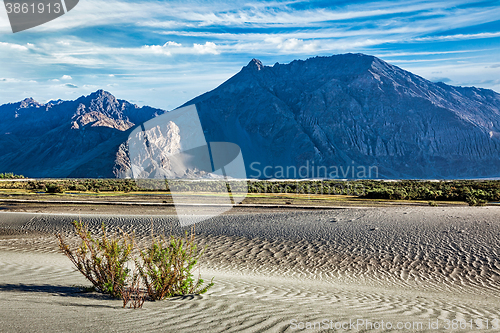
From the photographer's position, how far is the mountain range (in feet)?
355

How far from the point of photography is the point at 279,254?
11.3 m

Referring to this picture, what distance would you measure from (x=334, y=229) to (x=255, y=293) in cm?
795

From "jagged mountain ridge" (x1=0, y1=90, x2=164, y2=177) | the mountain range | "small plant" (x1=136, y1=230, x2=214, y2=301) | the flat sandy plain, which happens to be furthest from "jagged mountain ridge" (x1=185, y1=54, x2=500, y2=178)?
"small plant" (x1=136, y1=230, x2=214, y2=301)

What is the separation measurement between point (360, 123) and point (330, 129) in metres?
11.3

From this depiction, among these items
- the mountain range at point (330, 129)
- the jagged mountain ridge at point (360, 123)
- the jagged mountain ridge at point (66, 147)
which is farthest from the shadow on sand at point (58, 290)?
the jagged mountain ridge at point (360, 123)

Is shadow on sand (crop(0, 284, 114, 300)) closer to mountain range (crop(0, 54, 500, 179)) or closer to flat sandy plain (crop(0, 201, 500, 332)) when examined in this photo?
flat sandy plain (crop(0, 201, 500, 332))

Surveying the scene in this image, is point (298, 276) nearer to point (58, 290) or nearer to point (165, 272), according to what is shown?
point (165, 272)

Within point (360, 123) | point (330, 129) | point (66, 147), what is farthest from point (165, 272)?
point (66, 147)

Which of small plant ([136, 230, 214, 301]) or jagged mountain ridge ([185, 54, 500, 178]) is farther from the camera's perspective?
jagged mountain ridge ([185, 54, 500, 178])

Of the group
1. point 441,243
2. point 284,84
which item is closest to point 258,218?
point 441,243

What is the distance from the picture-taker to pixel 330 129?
381 feet

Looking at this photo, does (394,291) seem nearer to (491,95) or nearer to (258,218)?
(258,218)

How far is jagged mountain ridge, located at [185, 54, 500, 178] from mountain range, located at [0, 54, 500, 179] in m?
0.34

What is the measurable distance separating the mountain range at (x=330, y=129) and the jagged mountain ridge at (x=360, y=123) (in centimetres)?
34
